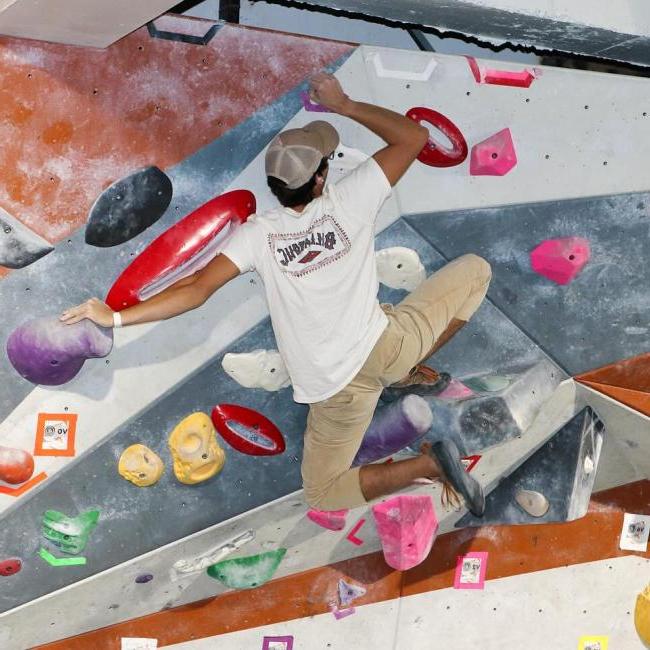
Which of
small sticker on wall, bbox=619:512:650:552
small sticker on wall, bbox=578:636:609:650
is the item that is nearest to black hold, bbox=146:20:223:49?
small sticker on wall, bbox=619:512:650:552

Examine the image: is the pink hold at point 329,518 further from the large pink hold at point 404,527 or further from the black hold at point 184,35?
the black hold at point 184,35

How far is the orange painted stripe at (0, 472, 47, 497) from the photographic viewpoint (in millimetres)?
3127

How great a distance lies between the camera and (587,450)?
3.66m

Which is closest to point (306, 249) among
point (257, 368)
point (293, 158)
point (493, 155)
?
point (293, 158)

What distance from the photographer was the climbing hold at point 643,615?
4.00 m

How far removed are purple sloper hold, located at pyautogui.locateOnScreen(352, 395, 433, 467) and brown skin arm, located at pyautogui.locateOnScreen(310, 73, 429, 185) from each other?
71cm

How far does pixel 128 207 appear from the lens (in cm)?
304

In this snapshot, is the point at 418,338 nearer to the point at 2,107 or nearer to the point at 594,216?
the point at 594,216

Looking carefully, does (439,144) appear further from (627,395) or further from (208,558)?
(208,558)

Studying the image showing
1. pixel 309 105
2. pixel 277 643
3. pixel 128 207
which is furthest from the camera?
pixel 277 643

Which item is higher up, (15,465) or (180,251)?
(180,251)

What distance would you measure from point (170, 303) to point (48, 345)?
35cm

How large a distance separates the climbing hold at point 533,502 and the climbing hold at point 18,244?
1688 mm

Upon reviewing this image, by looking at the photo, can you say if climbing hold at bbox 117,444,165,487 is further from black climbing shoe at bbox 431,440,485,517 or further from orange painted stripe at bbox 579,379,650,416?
orange painted stripe at bbox 579,379,650,416
